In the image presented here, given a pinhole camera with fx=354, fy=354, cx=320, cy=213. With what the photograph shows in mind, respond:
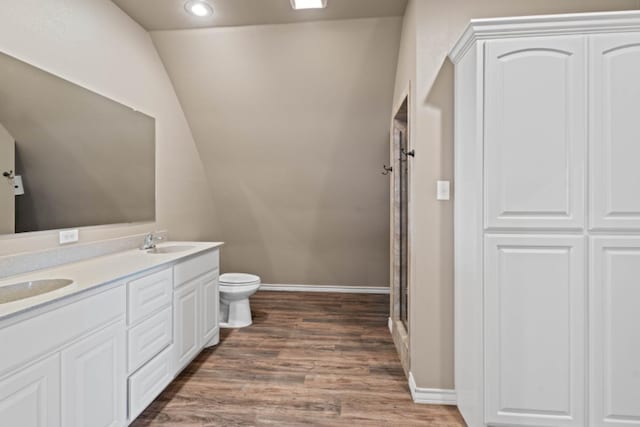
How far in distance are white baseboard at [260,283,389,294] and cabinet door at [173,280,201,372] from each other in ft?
7.22

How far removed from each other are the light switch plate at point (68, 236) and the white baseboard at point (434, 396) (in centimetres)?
220

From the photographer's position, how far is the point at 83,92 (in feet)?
7.14

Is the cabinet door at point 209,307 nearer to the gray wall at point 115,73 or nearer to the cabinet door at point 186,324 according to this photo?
the cabinet door at point 186,324

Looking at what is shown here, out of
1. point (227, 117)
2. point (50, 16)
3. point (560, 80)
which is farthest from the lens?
point (227, 117)

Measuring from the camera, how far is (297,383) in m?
2.28

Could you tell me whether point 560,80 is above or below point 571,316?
above

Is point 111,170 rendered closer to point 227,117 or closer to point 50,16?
point 50,16

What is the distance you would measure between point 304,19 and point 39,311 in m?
2.50

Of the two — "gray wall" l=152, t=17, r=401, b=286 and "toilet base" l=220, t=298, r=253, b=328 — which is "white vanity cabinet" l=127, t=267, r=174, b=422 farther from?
"gray wall" l=152, t=17, r=401, b=286

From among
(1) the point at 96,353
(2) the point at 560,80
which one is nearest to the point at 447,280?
(2) the point at 560,80

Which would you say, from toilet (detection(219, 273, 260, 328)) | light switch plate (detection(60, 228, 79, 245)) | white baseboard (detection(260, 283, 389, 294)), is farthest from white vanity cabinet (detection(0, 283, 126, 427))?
white baseboard (detection(260, 283, 389, 294))

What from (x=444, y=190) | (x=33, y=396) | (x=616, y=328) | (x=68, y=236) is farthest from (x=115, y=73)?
(x=616, y=328)

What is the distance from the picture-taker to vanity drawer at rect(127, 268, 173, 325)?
176 centimetres

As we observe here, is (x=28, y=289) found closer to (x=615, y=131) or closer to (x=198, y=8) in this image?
(x=198, y=8)
